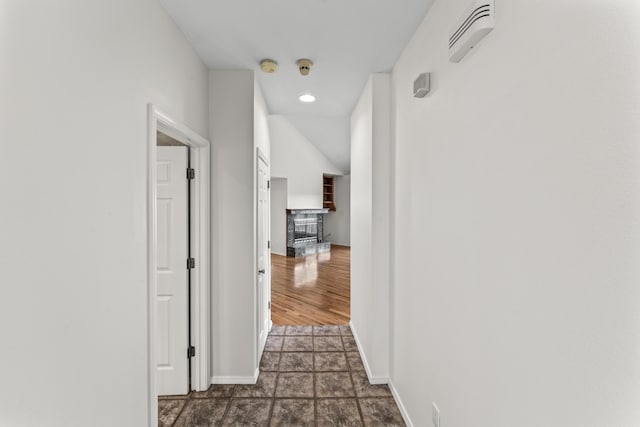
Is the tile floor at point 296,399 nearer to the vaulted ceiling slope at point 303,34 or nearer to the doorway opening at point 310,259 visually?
the doorway opening at point 310,259

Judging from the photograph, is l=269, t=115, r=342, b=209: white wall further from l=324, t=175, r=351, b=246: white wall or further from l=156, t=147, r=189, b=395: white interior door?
l=156, t=147, r=189, b=395: white interior door

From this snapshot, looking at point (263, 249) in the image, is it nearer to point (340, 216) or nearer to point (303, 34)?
point (303, 34)

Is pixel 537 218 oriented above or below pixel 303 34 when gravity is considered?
below

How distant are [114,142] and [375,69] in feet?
6.59

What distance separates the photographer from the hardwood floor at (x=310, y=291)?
4094 mm

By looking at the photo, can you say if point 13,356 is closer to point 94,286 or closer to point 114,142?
point 94,286

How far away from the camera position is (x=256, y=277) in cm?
269

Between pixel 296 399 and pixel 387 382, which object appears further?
pixel 387 382

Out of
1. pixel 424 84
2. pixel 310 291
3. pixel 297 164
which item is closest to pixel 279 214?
pixel 297 164

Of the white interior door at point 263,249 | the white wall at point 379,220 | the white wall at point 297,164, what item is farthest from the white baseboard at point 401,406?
the white wall at point 297,164

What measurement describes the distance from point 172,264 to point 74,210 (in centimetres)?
141

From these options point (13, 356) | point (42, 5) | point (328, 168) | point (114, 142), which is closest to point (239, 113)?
point (114, 142)

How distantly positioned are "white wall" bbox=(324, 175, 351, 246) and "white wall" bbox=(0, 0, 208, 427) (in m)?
8.84

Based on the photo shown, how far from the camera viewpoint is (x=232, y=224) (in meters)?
2.54
